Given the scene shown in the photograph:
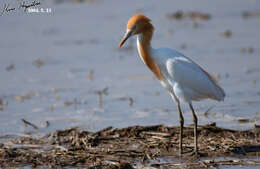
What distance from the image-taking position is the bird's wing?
666cm

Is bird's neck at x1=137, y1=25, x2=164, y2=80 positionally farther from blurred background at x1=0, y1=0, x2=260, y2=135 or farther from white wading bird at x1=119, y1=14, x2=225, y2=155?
blurred background at x1=0, y1=0, x2=260, y2=135

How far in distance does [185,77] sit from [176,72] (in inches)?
5.6

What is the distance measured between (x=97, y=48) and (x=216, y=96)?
7308 millimetres

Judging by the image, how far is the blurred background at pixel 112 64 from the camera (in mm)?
8500

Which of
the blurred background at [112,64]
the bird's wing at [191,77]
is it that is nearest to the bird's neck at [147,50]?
the bird's wing at [191,77]

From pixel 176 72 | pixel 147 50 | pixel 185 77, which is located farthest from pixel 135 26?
pixel 185 77

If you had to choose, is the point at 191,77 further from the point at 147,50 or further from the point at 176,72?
the point at 147,50

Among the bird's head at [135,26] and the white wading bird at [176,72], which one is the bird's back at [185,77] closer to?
the white wading bird at [176,72]

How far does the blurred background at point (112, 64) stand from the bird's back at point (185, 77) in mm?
1124

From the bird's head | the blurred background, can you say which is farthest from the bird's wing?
the blurred background

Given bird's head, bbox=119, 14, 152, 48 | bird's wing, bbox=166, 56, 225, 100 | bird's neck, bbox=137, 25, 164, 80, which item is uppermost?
bird's head, bbox=119, 14, 152, 48

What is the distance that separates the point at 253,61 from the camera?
1138 cm

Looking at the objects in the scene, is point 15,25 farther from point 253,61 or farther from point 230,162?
point 230,162

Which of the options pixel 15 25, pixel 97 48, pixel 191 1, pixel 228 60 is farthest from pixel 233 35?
pixel 15 25
